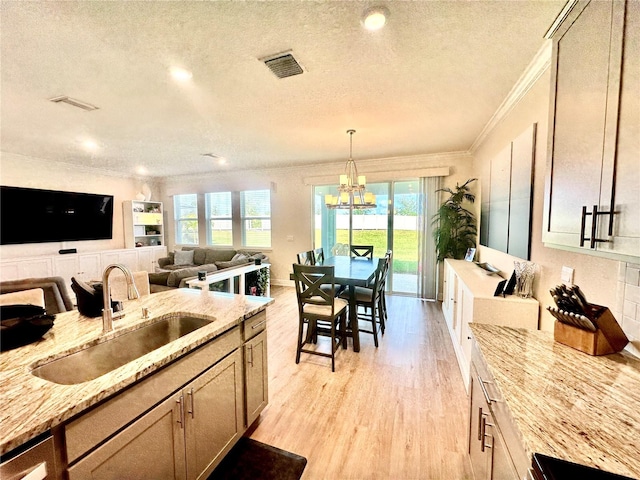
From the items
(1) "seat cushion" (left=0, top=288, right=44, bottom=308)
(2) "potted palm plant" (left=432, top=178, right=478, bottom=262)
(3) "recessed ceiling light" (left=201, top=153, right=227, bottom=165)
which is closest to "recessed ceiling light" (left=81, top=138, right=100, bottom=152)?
(3) "recessed ceiling light" (left=201, top=153, right=227, bottom=165)

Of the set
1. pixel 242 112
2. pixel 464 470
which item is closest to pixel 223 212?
pixel 242 112

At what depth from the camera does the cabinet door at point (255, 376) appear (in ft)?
5.74

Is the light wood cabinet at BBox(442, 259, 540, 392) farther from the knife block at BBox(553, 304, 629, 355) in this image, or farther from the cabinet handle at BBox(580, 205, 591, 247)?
the cabinet handle at BBox(580, 205, 591, 247)

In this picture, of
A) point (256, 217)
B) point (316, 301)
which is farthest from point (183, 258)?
point (316, 301)

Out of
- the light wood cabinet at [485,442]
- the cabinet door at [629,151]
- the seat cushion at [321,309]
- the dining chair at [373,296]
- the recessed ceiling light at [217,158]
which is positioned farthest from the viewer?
the recessed ceiling light at [217,158]

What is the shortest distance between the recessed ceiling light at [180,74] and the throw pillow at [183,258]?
493 centimetres

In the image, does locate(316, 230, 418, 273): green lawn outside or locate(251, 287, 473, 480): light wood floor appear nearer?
locate(251, 287, 473, 480): light wood floor

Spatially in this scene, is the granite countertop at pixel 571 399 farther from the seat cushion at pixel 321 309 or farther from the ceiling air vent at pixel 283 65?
the ceiling air vent at pixel 283 65

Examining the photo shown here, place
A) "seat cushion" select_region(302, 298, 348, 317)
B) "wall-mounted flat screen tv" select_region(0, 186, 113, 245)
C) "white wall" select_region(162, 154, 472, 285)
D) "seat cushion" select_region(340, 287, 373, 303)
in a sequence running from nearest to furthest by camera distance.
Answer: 1. "seat cushion" select_region(302, 298, 348, 317)
2. "seat cushion" select_region(340, 287, 373, 303)
3. "wall-mounted flat screen tv" select_region(0, 186, 113, 245)
4. "white wall" select_region(162, 154, 472, 285)

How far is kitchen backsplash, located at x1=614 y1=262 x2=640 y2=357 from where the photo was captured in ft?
3.81

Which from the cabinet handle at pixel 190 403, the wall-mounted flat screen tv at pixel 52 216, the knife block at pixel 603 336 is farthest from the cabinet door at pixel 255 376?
the wall-mounted flat screen tv at pixel 52 216

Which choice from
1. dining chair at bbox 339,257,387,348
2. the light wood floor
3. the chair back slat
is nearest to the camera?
the light wood floor

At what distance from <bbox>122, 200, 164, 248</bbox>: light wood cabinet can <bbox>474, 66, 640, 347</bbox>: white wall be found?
7.27 meters

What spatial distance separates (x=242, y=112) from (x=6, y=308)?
2481 millimetres
